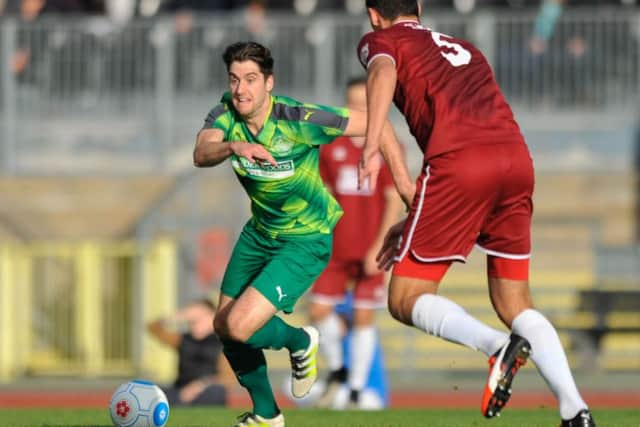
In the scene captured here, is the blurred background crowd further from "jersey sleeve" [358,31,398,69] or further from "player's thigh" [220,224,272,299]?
"jersey sleeve" [358,31,398,69]

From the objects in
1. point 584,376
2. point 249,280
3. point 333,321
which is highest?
point 249,280

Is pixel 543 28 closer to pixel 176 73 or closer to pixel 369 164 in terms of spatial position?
pixel 176 73

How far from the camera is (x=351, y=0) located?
874 inches

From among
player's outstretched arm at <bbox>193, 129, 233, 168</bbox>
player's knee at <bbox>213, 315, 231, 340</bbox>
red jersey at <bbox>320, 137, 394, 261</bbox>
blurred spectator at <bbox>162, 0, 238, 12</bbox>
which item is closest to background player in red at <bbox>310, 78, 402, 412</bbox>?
red jersey at <bbox>320, 137, 394, 261</bbox>

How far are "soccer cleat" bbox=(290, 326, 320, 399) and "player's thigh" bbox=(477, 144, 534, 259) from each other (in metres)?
1.51

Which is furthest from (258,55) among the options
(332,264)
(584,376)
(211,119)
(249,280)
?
(584,376)

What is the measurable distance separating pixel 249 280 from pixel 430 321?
1.69 meters

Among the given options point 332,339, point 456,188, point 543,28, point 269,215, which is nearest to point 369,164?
point 456,188

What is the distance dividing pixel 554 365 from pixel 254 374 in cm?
211

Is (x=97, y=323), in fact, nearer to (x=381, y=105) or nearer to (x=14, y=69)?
(x=14, y=69)

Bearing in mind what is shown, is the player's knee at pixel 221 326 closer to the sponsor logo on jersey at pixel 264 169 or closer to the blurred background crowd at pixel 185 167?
the sponsor logo on jersey at pixel 264 169

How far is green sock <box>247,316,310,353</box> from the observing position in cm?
888

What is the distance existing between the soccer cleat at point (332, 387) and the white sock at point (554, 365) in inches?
222

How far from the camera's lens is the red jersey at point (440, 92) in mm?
7844
